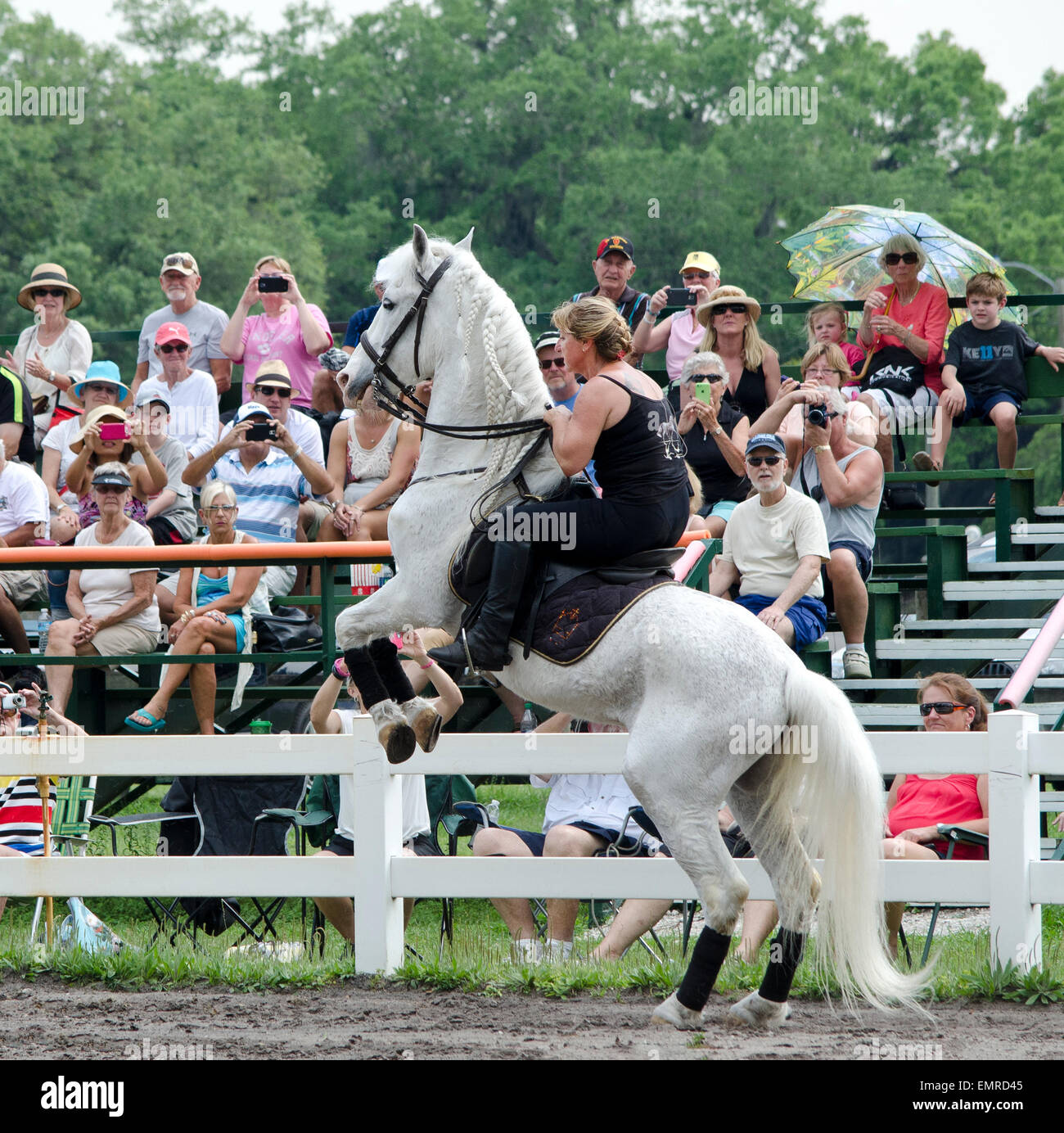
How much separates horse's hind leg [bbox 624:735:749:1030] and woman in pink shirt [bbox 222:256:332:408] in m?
7.29

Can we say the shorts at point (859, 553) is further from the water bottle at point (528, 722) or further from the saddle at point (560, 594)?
the saddle at point (560, 594)

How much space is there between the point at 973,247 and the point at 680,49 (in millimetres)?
42943

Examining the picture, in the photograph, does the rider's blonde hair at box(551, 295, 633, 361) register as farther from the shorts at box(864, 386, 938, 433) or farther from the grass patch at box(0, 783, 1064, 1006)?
the shorts at box(864, 386, 938, 433)

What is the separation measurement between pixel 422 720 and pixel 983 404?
6734 mm

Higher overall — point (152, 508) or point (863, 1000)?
point (152, 508)

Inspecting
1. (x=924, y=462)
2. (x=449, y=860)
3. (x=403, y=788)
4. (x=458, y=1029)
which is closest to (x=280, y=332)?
(x=924, y=462)

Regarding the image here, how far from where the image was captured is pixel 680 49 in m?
52.8

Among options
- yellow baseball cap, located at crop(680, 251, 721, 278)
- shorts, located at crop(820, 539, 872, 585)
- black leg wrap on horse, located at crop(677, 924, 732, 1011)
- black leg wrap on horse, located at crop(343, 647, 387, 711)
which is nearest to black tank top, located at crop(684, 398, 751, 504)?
shorts, located at crop(820, 539, 872, 585)

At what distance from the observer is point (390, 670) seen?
5.67 metres

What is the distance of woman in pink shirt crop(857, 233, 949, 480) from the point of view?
432 inches

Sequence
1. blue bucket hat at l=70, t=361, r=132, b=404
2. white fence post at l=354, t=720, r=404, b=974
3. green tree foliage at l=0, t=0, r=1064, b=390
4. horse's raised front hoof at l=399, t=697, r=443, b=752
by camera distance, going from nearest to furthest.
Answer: horse's raised front hoof at l=399, t=697, r=443, b=752 → white fence post at l=354, t=720, r=404, b=974 → blue bucket hat at l=70, t=361, r=132, b=404 → green tree foliage at l=0, t=0, r=1064, b=390

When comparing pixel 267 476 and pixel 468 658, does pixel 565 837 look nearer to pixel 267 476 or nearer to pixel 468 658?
pixel 468 658
